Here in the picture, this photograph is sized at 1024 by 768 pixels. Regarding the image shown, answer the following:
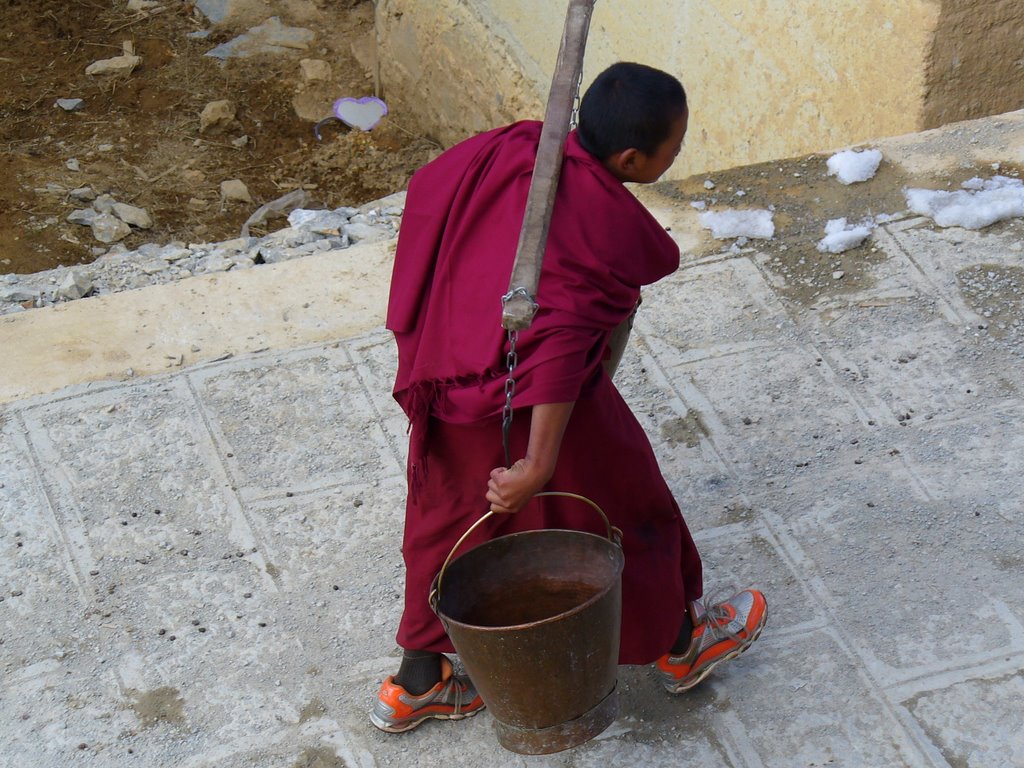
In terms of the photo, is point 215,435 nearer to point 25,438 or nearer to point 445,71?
point 25,438

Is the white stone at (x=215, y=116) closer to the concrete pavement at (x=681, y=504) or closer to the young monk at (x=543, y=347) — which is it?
the concrete pavement at (x=681, y=504)

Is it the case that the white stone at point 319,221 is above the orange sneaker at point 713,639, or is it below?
below

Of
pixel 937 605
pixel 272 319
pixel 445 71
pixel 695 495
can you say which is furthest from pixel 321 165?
pixel 937 605

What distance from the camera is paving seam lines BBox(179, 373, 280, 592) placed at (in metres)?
3.29

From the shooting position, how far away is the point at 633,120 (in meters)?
2.22

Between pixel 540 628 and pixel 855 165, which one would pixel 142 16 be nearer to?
pixel 855 165

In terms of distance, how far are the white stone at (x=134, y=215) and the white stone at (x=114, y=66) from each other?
179 cm

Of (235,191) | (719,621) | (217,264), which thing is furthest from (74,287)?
(719,621)

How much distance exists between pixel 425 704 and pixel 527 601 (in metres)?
0.47

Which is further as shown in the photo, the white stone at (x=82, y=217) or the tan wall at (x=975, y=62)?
the white stone at (x=82, y=217)

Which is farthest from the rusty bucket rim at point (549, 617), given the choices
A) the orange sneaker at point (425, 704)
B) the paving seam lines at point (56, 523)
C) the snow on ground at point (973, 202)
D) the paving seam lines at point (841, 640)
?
the snow on ground at point (973, 202)

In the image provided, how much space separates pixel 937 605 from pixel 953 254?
1546 millimetres

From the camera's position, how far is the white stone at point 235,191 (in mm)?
6961

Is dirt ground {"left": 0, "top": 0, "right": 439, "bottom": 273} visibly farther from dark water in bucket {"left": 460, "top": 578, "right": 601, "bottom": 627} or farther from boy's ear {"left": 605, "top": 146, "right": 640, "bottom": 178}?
boy's ear {"left": 605, "top": 146, "right": 640, "bottom": 178}
